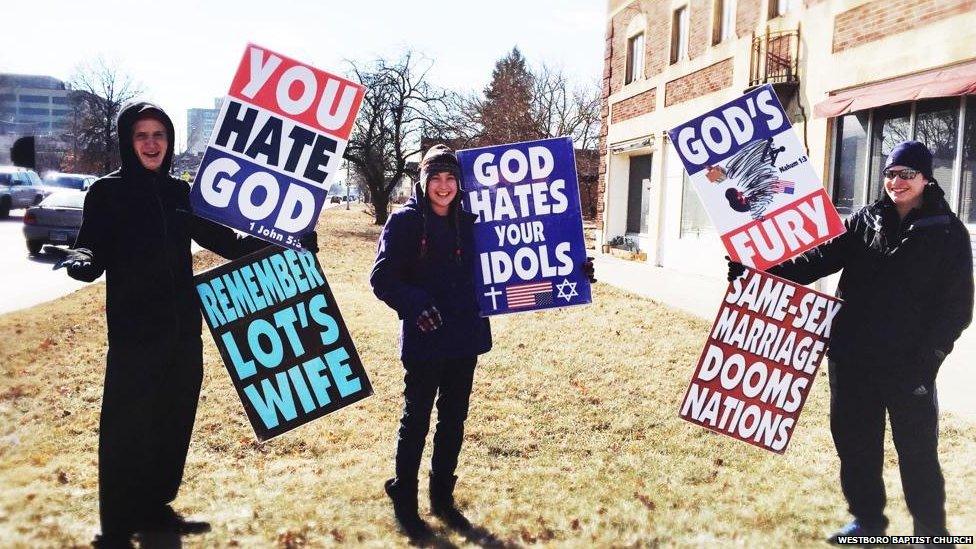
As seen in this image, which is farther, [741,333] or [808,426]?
[808,426]

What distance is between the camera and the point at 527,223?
12.4ft

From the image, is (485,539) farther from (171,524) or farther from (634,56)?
(634,56)

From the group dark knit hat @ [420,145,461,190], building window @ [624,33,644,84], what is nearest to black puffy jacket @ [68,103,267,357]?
dark knit hat @ [420,145,461,190]

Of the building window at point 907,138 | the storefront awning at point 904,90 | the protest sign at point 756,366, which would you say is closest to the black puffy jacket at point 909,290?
the protest sign at point 756,366

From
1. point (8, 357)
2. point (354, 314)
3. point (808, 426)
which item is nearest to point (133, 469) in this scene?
point (808, 426)

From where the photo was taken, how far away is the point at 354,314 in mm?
9625

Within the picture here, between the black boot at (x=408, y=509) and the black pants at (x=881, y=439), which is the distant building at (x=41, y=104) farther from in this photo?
the black pants at (x=881, y=439)

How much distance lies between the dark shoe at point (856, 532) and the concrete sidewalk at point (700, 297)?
275 cm

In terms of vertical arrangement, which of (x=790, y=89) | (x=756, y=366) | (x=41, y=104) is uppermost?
(x=41, y=104)

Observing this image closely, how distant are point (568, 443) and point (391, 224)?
240 cm

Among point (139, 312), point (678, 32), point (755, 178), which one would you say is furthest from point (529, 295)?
point (678, 32)

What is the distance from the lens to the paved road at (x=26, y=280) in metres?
10.3

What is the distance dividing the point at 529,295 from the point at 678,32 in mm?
13229

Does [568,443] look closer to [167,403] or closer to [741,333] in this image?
[741,333]
